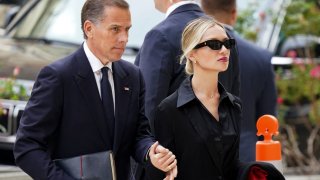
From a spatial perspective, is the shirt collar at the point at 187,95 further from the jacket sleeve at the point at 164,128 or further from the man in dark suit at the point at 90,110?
the man in dark suit at the point at 90,110

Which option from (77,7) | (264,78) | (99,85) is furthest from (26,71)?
(99,85)

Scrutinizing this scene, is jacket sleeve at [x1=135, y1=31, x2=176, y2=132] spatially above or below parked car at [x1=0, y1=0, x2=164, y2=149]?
above

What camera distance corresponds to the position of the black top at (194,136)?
416 cm

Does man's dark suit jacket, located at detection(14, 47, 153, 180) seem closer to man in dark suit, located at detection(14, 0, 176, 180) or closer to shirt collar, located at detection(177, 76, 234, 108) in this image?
man in dark suit, located at detection(14, 0, 176, 180)

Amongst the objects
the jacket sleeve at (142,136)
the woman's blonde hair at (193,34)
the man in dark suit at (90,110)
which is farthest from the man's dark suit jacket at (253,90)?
the man in dark suit at (90,110)


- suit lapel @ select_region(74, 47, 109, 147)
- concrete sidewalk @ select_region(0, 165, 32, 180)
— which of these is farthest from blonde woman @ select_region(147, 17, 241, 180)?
concrete sidewalk @ select_region(0, 165, 32, 180)

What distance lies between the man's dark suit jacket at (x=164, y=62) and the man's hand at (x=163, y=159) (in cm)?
97

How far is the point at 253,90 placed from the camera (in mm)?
6227

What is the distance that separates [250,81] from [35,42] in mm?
3085

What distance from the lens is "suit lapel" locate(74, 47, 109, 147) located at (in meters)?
4.09

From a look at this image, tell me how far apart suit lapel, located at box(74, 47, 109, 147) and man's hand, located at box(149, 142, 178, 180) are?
0.25 metres

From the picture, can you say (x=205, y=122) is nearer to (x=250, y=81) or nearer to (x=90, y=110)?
(x=90, y=110)

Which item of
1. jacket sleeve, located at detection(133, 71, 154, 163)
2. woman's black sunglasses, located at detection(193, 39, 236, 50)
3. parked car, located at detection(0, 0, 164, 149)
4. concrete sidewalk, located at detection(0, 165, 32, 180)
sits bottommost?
concrete sidewalk, located at detection(0, 165, 32, 180)

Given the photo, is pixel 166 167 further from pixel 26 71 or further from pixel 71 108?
pixel 26 71
